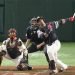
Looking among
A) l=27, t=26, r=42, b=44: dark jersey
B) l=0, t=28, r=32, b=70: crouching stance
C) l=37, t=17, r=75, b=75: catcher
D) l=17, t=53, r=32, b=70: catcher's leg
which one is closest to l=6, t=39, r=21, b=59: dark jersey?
l=0, t=28, r=32, b=70: crouching stance

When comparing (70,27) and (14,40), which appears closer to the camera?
(14,40)

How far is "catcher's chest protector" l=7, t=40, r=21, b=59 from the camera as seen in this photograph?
35.3 feet

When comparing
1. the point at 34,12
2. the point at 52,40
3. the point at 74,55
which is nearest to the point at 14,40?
the point at 52,40

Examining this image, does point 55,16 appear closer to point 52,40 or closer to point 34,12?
point 34,12

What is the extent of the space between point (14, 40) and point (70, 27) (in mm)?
14037

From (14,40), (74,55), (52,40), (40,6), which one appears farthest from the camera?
(40,6)

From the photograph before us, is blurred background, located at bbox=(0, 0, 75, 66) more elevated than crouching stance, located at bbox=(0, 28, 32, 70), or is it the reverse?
blurred background, located at bbox=(0, 0, 75, 66)

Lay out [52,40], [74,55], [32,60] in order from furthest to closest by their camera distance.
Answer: [74,55], [32,60], [52,40]

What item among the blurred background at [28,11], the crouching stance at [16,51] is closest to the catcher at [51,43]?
the crouching stance at [16,51]

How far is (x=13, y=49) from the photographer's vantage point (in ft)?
35.6

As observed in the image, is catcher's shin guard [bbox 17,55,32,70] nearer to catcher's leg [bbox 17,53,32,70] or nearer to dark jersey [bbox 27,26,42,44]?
catcher's leg [bbox 17,53,32,70]

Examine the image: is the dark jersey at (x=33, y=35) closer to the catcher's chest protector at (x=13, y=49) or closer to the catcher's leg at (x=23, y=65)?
the catcher's leg at (x=23, y=65)

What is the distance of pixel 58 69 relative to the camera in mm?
10336

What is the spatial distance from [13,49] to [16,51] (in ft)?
0.35
